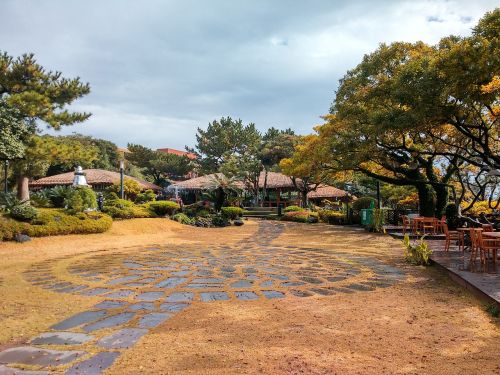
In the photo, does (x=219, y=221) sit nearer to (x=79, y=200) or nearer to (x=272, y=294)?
(x=79, y=200)

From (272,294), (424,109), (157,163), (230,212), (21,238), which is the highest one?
(157,163)

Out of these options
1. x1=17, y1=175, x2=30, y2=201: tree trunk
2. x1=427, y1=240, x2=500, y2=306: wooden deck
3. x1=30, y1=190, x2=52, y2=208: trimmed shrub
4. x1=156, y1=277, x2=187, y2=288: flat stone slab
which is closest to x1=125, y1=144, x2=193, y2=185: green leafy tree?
x1=17, y1=175, x2=30, y2=201: tree trunk

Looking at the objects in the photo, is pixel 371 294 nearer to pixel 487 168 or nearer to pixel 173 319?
pixel 173 319

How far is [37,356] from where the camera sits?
3.51 meters

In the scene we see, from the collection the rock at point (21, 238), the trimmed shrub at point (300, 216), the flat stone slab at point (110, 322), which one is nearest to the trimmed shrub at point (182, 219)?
the trimmed shrub at point (300, 216)

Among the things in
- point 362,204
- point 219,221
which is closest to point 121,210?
point 219,221

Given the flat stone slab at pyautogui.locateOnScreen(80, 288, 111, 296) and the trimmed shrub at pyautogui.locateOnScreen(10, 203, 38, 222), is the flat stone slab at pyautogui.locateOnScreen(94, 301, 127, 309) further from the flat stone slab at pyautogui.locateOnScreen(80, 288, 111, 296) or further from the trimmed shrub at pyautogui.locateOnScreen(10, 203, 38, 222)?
the trimmed shrub at pyautogui.locateOnScreen(10, 203, 38, 222)

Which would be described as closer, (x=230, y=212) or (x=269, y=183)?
(x=230, y=212)

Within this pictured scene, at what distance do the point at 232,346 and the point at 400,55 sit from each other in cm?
1377

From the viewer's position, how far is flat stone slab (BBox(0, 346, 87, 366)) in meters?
3.37

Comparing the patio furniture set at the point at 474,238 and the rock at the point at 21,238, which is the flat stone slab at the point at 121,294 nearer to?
the patio furniture set at the point at 474,238

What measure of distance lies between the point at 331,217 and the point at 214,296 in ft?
62.3

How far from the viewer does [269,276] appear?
7.32 m

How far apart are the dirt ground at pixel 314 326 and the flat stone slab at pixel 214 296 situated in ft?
0.42
